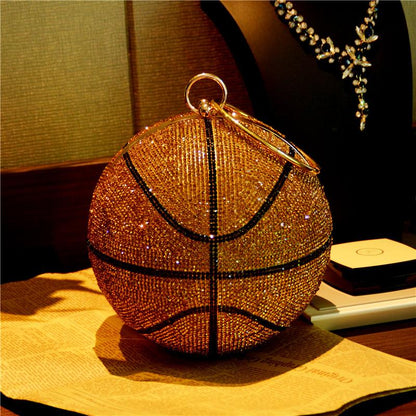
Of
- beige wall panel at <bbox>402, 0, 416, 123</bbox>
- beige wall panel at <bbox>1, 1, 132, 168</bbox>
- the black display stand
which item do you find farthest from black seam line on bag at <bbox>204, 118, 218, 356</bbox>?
beige wall panel at <bbox>402, 0, 416, 123</bbox>

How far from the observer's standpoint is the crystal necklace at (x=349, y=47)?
735mm

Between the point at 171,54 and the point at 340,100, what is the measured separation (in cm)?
24

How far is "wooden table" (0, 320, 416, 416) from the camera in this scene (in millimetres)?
479

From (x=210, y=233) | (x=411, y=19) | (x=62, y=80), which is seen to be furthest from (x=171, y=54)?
(x=210, y=233)

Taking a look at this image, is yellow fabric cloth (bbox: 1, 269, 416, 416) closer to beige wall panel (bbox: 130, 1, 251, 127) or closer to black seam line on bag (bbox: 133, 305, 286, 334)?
black seam line on bag (bbox: 133, 305, 286, 334)

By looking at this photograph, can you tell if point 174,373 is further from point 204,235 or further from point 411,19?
point 411,19

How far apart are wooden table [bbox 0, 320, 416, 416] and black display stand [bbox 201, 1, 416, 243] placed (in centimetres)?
21

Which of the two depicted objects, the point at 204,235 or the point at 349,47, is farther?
the point at 349,47

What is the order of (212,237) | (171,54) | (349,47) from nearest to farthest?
(212,237), (349,47), (171,54)

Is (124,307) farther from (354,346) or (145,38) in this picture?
(145,38)

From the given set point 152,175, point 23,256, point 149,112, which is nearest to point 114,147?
point 149,112

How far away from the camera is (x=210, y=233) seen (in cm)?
48

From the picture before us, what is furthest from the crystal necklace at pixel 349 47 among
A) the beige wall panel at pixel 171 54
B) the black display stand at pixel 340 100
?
the beige wall panel at pixel 171 54

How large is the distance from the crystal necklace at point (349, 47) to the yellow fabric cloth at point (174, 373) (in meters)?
0.31
